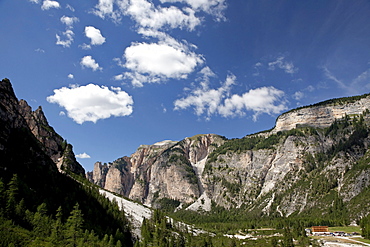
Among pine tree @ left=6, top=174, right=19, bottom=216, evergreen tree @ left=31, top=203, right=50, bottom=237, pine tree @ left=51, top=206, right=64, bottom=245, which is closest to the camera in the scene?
pine tree @ left=51, top=206, right=64, bottom=245

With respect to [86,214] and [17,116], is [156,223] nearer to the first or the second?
[86,214]

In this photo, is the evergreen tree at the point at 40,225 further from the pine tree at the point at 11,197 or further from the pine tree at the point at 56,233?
the pine tree at the point at 11,197

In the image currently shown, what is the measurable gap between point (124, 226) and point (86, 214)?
2363 centimetres

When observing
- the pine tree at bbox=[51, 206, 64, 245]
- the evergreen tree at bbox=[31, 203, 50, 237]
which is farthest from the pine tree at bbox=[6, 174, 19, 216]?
the pine tree at bbox=[51, 206, 64, 245]

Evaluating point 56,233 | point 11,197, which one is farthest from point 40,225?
point 11,197

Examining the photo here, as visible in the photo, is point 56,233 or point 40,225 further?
point 40,225

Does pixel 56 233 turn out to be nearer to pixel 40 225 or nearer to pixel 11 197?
pixel 40 225

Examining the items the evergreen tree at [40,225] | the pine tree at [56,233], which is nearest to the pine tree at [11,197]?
the evergreen tree at [40,225]

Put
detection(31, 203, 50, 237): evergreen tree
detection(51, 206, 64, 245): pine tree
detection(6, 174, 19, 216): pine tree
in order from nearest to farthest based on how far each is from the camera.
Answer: detection(51, 206, 64, 245): pine tree
detection(31, 203, 50, 237): evergreen tree
detection(6, 174, 19, 216): pine tree

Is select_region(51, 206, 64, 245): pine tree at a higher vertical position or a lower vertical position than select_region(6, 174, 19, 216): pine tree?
lower

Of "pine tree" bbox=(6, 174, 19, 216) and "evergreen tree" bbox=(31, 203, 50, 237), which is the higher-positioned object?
"pine tree" bbox=(6, 174, 19, 216)

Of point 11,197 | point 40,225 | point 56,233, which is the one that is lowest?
→ point 56,233

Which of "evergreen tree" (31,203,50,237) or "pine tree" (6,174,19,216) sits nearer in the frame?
"evergreen tree" (31,203,50,237)

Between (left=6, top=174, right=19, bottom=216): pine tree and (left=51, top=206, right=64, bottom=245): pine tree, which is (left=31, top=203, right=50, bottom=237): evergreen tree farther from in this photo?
(left=6, top=174, right=19, bottom=216): pine tree
